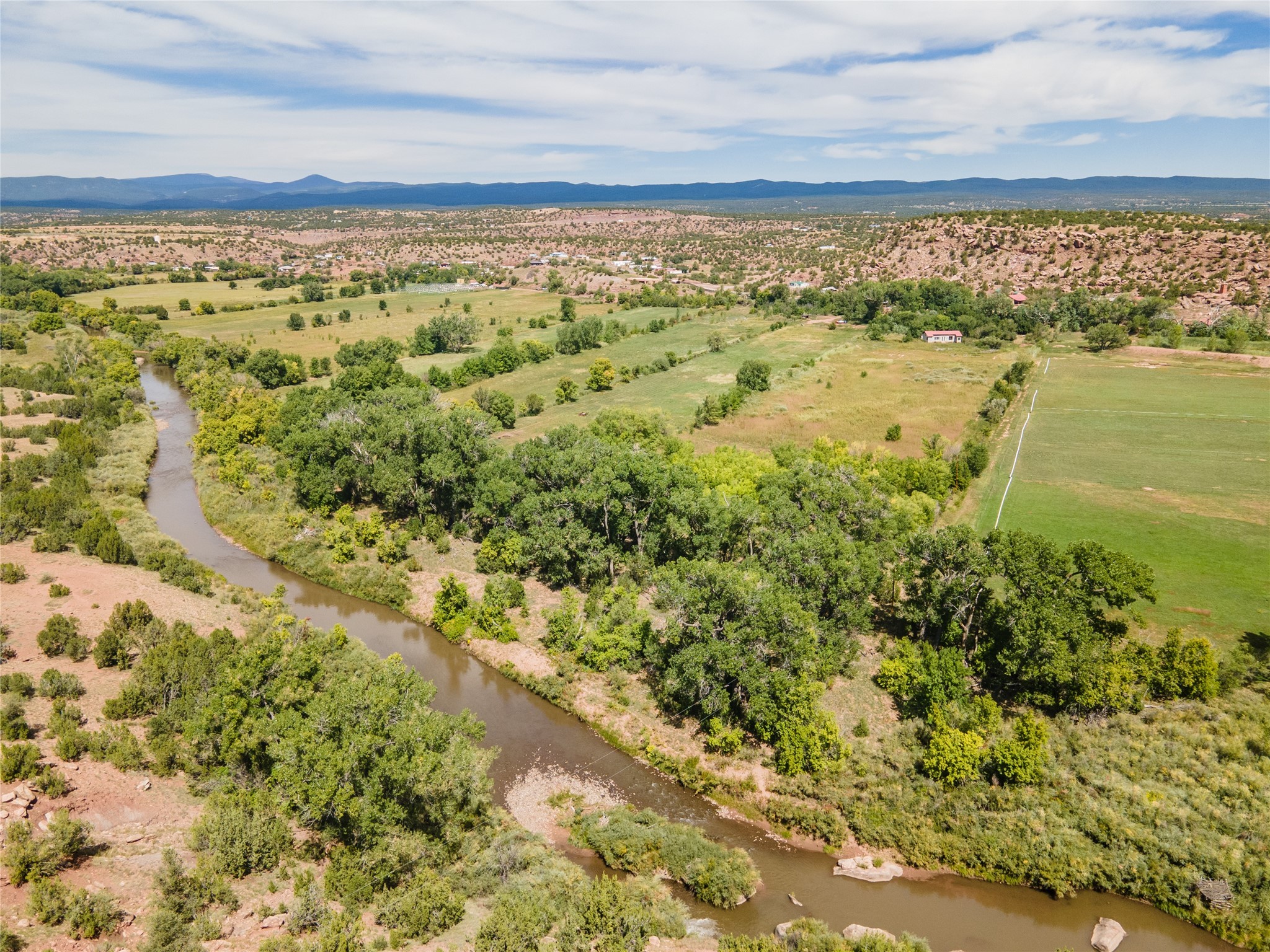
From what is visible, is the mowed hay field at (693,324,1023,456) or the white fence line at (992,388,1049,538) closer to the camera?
the white fence line at (992,388,1049,538)

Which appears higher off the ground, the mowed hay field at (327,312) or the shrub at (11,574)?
the mowed hay field at (327,312)

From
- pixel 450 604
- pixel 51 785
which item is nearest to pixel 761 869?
pixel 450 604

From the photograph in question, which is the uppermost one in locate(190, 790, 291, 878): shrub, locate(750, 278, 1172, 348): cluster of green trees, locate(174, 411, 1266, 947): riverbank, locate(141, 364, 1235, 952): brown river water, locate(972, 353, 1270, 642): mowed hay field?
locate(750, 278, 1172, 348): cluster of green trees

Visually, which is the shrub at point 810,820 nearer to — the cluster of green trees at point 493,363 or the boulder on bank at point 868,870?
the boulder on bank at point 868,870

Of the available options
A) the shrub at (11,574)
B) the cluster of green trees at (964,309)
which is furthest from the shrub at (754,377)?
the shrub at (11,574)

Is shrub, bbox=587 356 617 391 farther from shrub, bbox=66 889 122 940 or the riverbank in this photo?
shrub, bbox=66 889 122 940

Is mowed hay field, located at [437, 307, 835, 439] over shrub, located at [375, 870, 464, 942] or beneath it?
over

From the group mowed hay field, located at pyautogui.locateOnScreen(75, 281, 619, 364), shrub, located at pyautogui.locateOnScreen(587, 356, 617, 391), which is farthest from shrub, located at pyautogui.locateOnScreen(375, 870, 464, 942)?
mowed hay field, located at pyautogui.locateOnScreen(75, 281, 619, 364)
